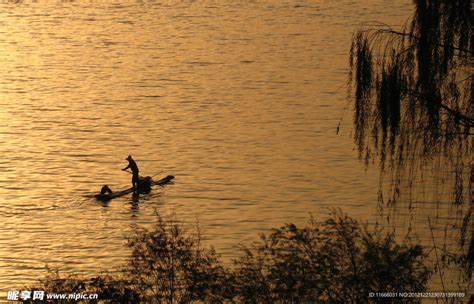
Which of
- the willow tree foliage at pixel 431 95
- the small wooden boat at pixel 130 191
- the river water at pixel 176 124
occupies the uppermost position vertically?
the willow tree foliage at pixel 431 95

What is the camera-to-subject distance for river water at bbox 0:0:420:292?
153 feet

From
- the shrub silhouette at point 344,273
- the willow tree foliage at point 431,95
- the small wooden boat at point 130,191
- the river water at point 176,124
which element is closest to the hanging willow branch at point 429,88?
the willow tree foliage at point 431,95

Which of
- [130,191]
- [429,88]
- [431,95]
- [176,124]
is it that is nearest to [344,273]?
[431,95]

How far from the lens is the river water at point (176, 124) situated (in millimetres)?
46719

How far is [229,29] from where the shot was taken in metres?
101

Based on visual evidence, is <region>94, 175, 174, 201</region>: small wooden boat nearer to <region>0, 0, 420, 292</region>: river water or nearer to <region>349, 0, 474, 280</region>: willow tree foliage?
<region>0, 0, 420, 292</region>: river water

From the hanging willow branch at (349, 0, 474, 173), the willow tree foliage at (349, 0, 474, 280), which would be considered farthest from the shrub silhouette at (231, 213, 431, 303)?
the hanging willow branch at (349, 0, 474, 173)

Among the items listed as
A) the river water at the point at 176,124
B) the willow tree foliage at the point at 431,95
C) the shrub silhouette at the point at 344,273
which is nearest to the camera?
the shrub silhouette at the point at 344,273

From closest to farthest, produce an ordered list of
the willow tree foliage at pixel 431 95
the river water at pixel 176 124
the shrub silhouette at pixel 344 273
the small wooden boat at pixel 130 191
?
the shrub silhouette at pixel 344 273 → the willow tree foliage at pixel 431 95 → the river water at pixel 176 124 → the small wooden boat at pixel 130 191

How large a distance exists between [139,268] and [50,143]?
40987mm

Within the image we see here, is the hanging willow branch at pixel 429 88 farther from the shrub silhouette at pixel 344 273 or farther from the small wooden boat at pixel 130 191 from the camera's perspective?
the small wooden boat at pixel 130 191

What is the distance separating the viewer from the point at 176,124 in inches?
2613

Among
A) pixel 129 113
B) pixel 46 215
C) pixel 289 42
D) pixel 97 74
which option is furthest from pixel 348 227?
pixel 289 42

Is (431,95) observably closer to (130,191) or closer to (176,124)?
(130,191)
